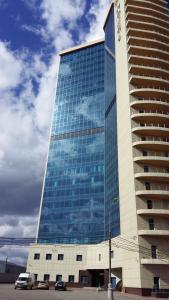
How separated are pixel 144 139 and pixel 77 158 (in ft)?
123

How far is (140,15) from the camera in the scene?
77.3 meters

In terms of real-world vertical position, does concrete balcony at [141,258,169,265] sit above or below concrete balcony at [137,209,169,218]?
below

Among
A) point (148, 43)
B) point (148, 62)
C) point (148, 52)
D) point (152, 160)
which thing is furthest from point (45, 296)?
point (148, 43)

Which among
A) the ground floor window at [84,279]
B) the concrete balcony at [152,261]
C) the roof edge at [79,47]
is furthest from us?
the roof edge at [79,47]

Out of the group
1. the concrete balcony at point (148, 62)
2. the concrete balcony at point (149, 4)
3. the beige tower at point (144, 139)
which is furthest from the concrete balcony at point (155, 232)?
the concrete balcony at point (149, 4)

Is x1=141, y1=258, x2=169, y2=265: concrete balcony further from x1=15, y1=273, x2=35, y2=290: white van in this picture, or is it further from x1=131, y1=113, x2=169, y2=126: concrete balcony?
x1=131, y1=113, x2=169, y2=126: concrete balcony

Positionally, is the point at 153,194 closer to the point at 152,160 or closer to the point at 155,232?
the point at 155,232

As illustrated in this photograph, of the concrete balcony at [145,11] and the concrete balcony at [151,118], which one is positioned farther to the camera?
the concrete balcony at [145,11]

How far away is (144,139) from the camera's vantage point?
6375 centimetres

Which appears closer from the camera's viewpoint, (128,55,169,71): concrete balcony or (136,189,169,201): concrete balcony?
(136,189,169,201): concrete balcony

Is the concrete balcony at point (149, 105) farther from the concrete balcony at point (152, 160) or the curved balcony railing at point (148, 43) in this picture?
the curved balcony railing at point (148, 43)

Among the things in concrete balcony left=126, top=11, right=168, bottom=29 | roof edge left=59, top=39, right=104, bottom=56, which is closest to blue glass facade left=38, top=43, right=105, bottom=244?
roof edge left=59, top=39, right=104, bottom=56

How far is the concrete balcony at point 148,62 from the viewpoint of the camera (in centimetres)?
7050

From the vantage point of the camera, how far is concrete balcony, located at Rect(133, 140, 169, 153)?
59812 mm
